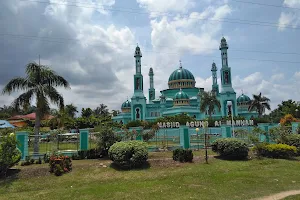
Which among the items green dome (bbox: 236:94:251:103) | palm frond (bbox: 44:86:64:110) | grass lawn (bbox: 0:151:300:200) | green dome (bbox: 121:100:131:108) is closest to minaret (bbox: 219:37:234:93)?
green dome (bbox: 236:94:251:103)

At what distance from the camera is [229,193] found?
33.4 ft

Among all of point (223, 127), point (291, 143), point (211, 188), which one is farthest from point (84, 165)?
point (291, 143)

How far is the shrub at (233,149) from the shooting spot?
16234 mm

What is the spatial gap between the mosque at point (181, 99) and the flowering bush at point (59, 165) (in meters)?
44.4

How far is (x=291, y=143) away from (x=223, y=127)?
17.8ft

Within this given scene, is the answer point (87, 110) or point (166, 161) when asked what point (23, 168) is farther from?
point (87, 110)

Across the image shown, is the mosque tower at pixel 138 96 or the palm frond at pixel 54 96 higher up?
the mosque tower at pixel 138 96

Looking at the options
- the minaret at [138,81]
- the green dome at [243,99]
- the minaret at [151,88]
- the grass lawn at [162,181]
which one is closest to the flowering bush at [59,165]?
the grass lawn at [162,181]

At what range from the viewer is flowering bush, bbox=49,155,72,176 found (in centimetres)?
1316

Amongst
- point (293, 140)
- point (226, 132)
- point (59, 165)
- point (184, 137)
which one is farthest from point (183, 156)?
point (293, 140)

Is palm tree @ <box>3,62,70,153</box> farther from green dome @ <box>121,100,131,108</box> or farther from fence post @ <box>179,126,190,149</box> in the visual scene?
green dome @ <box>121,100,131,108</box>

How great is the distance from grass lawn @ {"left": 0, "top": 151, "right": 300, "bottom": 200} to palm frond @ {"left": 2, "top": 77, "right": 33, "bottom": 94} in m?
6.52

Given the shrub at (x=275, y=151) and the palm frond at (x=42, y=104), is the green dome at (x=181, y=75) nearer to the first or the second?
the shrub at (x=275, y=151)

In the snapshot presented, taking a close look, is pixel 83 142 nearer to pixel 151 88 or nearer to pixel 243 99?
pixel 243 99
